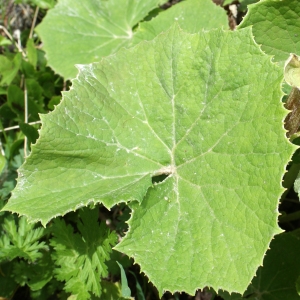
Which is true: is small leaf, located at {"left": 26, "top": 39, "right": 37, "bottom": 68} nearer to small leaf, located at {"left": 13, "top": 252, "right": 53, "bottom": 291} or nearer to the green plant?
the green plant

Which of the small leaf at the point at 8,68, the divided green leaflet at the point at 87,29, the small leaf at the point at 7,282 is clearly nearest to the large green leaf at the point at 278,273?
the small leaf at the point at 7,282

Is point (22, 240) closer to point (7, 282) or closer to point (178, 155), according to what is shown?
point (7, 282)

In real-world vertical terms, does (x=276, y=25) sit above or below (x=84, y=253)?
above

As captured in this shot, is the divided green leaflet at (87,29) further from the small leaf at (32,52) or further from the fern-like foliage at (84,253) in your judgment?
the fern-like foliage at (84,253)

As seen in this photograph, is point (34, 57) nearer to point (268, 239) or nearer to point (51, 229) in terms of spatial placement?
point (51, 229)

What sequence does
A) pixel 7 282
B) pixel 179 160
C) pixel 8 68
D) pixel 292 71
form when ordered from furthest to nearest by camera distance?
pixel 8 68 → pixel 7 282 → pixel 179 160 → pixel 292 71

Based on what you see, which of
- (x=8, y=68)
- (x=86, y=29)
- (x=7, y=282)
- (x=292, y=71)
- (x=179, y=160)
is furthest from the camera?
(x=86, y=29)

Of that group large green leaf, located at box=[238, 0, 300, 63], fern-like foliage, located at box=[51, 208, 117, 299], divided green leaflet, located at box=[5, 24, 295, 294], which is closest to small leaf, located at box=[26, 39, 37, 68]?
divided green leaflet, located at box=[5, 24, 295, 294]

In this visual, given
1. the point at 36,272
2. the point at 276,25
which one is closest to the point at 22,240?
the point at 36,272
